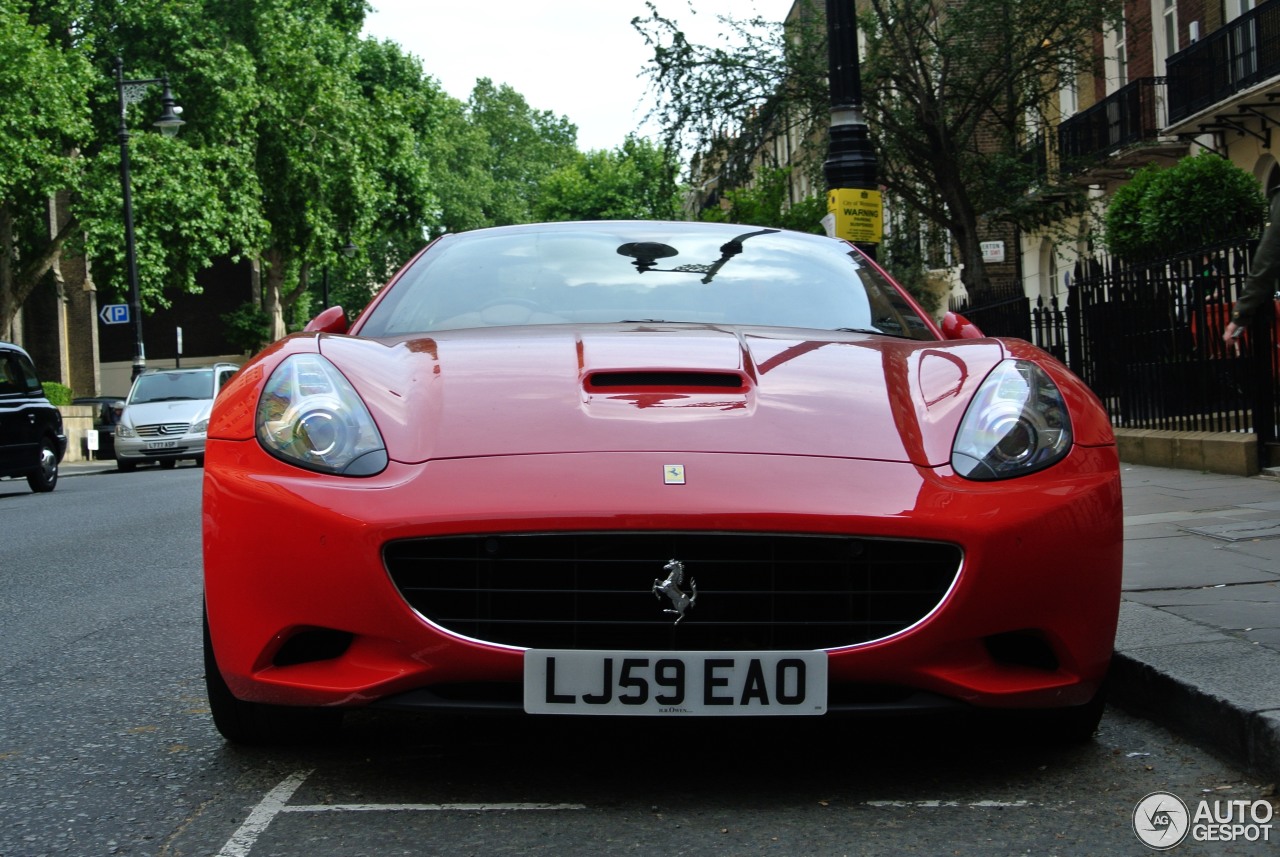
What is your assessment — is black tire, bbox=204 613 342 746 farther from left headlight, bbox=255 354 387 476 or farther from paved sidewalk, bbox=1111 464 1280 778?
paved sidewalk, bbox=1111 464 1280 778

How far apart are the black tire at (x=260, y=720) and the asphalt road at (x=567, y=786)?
48 mm

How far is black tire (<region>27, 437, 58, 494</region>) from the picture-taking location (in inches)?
742

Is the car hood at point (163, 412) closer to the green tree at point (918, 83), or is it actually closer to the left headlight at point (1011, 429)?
the green tree at point (918, 83)

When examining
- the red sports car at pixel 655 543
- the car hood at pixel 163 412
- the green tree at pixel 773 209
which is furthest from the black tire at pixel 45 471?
the green tree at pixel 773 209

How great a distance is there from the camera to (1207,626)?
4746mm

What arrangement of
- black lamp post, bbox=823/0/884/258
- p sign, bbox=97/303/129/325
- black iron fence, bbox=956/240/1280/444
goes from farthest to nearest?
p sign, bbox=97/303/129/325, black lamp post, bbox=823/0/884/258, black iron fence, bbox=956/240/1280/444

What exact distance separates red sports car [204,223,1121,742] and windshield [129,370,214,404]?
2344 centimetres

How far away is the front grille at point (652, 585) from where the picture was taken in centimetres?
319

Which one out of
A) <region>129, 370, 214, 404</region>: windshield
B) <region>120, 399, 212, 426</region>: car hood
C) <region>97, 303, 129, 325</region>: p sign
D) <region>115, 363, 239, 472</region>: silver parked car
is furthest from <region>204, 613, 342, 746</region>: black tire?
<region>97, 303, 129, 325</region>: p sign

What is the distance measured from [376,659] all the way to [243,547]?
0.37 m

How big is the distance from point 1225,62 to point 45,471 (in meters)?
17.7

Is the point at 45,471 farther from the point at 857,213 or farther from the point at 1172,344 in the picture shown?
the point at 1172,344

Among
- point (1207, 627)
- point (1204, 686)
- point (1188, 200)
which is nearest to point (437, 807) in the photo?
point (1204, 686)

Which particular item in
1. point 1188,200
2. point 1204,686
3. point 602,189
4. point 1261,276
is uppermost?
point 602,189
